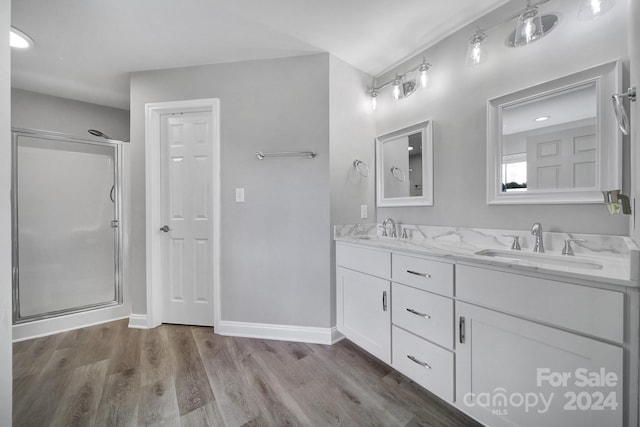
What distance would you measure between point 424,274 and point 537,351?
0.53 metres

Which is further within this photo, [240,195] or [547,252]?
[240,195]

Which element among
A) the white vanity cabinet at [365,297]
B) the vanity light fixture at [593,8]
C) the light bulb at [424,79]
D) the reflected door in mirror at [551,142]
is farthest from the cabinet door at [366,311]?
the vanity light fixture at [593,8]

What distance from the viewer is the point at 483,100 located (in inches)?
64.6

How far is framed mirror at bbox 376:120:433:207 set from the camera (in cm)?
196

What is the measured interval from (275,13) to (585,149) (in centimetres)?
192

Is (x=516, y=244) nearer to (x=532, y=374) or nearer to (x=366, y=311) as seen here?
(x=532, y=374)

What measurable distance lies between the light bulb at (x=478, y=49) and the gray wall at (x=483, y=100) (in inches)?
4.8

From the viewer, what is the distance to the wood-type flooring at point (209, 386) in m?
1.32

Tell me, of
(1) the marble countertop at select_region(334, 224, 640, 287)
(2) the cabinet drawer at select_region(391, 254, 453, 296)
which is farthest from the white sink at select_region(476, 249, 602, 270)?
(2) the cabinet drawer at select_region(391, 254, 453, 296)

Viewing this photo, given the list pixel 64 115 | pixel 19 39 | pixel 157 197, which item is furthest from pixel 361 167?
pixel 64 115

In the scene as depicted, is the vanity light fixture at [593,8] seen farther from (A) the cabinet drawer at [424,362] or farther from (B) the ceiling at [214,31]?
(A) the cabinet drawer at [424,362]

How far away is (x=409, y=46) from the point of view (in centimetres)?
200

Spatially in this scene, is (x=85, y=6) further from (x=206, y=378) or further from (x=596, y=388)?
(x=596, y=388)

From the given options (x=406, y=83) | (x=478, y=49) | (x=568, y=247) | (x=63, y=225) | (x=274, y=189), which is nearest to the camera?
(x=568, y=247)
